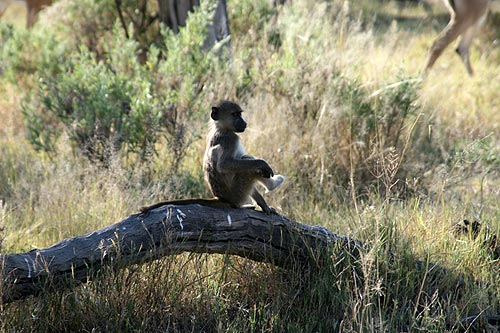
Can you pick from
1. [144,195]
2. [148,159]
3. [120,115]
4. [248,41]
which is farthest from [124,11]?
[144,195]

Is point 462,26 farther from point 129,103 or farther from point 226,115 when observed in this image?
point 226,115

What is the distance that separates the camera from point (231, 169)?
4.77m

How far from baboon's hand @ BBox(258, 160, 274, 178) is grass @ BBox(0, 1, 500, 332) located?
2.01 ft

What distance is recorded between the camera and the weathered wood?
405 centimetres

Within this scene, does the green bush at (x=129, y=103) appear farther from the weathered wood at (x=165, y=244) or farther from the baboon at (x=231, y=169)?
the weathered wood at (x=165, y=244)

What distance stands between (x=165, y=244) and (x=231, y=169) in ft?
2.48

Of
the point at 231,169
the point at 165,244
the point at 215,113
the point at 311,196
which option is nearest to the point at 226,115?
the point at 215,113

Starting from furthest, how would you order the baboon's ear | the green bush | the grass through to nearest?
the green bush
the baboon's ear
the grass

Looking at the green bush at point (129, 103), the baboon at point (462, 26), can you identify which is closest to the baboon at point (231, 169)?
the green bush at point (129, 103)

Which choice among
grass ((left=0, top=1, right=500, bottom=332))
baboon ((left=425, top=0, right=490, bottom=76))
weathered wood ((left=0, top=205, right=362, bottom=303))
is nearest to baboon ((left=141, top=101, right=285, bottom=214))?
weathered wood ((left=0, top=205, right=362, bottom=303))

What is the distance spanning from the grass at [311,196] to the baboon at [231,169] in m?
0.45

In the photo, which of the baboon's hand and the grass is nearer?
the grass

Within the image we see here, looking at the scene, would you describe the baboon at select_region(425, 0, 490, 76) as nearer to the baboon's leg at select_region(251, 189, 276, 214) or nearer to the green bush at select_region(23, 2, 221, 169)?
the green bush at select_region(23, 2, 221, 169)

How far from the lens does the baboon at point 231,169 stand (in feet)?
15.6
